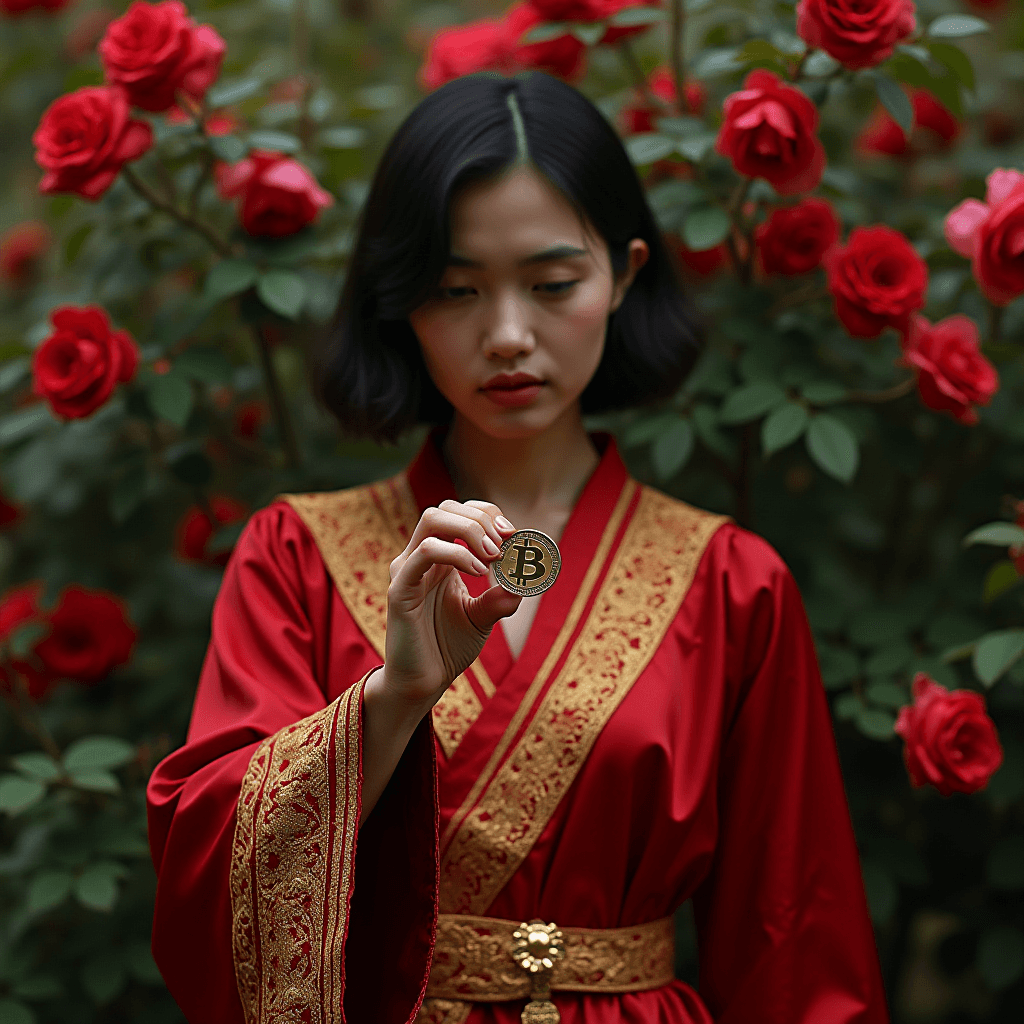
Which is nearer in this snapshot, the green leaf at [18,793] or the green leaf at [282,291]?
the green leaf at [18,793]

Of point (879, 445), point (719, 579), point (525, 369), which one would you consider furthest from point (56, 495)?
point (879, 445)

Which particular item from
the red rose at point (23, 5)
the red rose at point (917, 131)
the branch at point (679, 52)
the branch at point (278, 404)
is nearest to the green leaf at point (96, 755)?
the branch at point (278, 404)

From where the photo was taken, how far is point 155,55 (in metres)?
1.55

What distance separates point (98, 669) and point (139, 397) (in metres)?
0.41

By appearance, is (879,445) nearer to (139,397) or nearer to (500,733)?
(500,733)

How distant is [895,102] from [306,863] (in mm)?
1167

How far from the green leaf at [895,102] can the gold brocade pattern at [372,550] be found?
0.78 metres

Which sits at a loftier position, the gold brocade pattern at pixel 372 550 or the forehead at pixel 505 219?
the forehead at pixel 505 219

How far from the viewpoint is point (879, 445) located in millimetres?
1892

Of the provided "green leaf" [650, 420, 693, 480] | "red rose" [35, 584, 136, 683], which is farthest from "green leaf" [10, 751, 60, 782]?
"green leaf" [650, 420, 693, 480]

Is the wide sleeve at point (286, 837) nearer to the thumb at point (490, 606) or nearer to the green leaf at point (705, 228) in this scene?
the thumb at point (490, 606)

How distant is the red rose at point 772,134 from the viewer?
4.85 feet

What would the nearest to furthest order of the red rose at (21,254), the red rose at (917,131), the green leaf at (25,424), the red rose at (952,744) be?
1. the red rose at (952,744)
2. the green leaf at (25,424)
3. the red rose at (917,131)
4. the red rose at (21,254)

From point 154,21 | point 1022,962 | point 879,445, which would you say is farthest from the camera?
point 879,445
